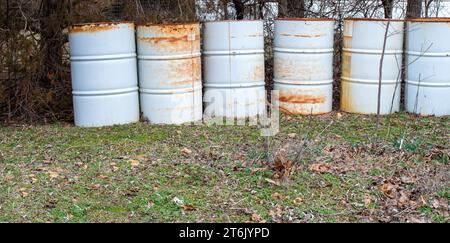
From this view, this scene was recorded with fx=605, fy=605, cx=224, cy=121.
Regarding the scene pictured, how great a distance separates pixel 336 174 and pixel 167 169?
155 centimetres

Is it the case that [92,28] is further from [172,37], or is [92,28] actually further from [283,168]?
[283,168]

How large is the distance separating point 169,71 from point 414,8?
15.3 feet

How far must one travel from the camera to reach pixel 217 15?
940 centimetres

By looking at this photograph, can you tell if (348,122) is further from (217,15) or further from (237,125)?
(217,15)

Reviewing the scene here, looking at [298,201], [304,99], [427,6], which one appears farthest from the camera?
[427,6]

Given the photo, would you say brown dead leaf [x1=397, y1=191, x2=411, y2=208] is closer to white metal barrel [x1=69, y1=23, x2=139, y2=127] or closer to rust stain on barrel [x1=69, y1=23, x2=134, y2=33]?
white metal barrel [x1=69, y1=23, x2=139, y2=127]

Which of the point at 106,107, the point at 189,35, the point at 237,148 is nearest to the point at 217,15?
the point at 189,35

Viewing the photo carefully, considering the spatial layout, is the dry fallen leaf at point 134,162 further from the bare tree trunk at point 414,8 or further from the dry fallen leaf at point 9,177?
the bare tree trunk at point 414,8

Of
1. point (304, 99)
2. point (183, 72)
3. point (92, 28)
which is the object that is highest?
point (92, 28)

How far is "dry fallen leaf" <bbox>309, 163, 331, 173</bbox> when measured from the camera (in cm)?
539

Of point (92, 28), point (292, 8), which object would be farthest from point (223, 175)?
point (292, 8)

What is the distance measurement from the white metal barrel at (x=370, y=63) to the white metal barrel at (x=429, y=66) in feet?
0.54

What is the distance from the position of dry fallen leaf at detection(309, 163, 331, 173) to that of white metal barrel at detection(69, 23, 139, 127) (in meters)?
2.97

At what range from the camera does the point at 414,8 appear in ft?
32.5
